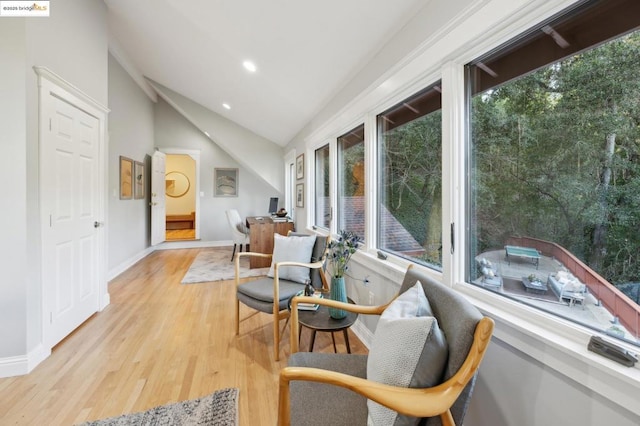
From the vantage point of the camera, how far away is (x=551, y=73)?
1.06 meters

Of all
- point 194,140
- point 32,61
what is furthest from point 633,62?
point 194,140

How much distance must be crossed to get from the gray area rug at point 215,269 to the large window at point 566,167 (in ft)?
11.7

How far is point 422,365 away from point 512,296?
0.61 metres

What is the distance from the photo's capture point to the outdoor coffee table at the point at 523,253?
1.13m

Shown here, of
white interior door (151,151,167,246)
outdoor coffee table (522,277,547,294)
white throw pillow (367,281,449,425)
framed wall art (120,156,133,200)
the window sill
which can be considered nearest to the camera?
the window sill

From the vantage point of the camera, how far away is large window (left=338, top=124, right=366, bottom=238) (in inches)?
105

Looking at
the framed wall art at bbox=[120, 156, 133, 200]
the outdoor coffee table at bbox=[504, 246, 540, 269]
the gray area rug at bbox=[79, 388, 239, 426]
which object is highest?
the framed wall art at bbox=[120, 156, 133, 200]

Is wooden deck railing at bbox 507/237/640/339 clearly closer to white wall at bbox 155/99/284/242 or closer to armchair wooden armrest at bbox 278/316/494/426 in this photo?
armchair wooden armrest at bbox 278/316/494/426

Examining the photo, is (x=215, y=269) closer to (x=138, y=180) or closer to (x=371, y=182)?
(x=138, y=180)

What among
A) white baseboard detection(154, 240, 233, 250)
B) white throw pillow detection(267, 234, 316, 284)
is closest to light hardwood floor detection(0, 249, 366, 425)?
white throw pillow detection(267, 234, 316, 284)

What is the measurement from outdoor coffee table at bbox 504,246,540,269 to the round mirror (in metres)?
9.22

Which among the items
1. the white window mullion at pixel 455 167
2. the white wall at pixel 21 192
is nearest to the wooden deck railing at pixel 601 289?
the white window mullion at pixel 455 167

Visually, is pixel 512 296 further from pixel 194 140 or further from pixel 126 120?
pixel 194 140

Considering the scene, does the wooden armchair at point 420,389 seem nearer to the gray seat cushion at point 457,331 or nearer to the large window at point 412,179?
the gray seat cushion at point 457,331
